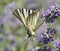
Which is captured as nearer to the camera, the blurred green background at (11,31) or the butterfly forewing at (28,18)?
the butterfly forewing at (28,18)

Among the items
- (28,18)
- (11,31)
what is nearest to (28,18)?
(28,18)

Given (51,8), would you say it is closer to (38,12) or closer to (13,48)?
(38,12)

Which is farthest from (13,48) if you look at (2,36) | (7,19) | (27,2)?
(27,2)

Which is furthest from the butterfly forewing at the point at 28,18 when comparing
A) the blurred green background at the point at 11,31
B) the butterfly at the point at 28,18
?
the blurred green background at the point at 11,31

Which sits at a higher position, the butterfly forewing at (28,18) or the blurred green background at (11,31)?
the butterfly forewing at (28,18)

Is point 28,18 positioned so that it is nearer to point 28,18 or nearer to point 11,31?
point 28,18

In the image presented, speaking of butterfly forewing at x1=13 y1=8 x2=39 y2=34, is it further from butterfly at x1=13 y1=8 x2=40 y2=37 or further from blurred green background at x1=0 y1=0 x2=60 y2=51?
blurred green background at x1=0 y1=0 x2=60 y2=51

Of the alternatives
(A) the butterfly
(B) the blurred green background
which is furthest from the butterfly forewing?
(B) the blurred green background

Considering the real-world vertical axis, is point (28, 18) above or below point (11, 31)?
above

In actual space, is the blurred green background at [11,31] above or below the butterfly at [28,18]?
below

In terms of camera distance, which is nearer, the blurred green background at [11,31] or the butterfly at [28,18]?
the butterfly at [28,18]

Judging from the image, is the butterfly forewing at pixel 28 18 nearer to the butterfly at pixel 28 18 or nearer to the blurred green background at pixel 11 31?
the butterfly at pixel 28 18
